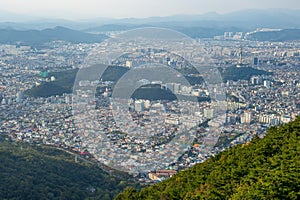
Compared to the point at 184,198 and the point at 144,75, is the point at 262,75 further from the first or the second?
the point at 184,198

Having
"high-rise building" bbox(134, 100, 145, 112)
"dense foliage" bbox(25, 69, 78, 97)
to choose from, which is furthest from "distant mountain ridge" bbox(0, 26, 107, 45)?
"high-rise building" bbox(134, 100, 145, 112)

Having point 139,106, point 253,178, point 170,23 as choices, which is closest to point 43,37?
→ point 170,23

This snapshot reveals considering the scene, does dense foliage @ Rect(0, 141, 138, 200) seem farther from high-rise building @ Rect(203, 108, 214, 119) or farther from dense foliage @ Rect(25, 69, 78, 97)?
dense foliage @ Rect(25, 69, 78, 97)

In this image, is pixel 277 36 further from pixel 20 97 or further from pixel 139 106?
pixel 139 106

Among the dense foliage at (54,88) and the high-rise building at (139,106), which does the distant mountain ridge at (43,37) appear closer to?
the dense foliage at (54,88)

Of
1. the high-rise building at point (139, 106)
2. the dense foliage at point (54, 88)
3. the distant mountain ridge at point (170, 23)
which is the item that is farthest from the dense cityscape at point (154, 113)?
the distant mountain ridge at point (170, 23)

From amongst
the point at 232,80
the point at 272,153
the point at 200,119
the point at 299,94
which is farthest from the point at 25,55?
the point at 272,153
